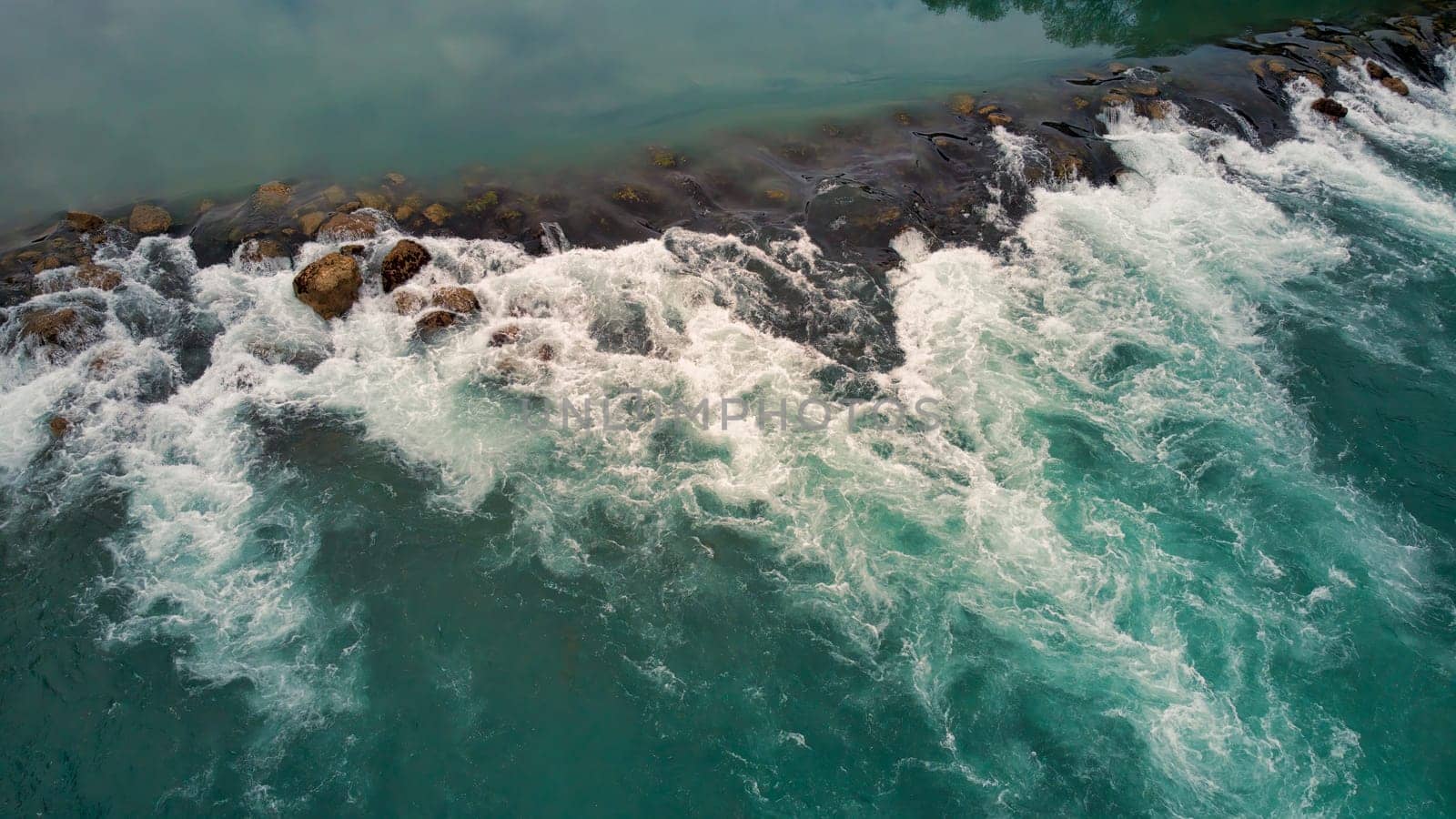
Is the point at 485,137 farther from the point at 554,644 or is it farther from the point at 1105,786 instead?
the point at 1105,786

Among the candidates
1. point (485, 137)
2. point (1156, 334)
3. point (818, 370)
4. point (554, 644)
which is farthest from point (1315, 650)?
point (485, 137)

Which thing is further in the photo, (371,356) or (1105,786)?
(371,356)

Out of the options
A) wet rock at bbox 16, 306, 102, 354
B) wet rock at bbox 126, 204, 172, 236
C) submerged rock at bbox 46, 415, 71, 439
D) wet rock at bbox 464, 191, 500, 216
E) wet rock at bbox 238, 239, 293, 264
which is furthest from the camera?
wet rock at bbox 464, 191, 500, 216

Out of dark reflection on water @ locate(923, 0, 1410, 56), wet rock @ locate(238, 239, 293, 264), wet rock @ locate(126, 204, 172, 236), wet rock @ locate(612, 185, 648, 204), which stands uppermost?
dark reflection on water @ locate(923, 0, 1410, 56)

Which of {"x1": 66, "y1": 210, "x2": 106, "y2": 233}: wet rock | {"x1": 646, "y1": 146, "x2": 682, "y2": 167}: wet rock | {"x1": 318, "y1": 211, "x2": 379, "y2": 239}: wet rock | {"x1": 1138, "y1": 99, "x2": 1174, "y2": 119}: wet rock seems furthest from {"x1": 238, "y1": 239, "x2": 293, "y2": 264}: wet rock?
{"x1": 1138, "y1": 99, "x2": 1174, "y2": 119}: wet rock

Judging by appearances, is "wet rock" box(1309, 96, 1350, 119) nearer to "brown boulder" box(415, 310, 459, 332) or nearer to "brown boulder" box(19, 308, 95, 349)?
"brown boulder" box(415, 310, 459, 332)

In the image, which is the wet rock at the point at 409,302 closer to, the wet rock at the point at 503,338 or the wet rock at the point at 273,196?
the wet rock at the point at 503,338
